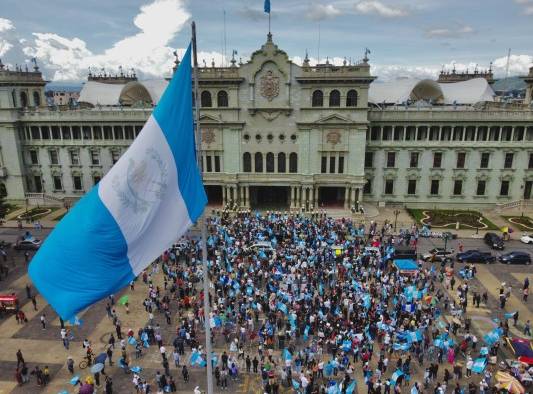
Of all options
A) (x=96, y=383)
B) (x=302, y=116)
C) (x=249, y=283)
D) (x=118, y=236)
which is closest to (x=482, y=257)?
(x=249, y=283)

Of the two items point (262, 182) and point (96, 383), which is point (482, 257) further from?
point (96, 383)

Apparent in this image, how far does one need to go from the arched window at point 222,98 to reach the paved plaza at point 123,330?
85.4 ft

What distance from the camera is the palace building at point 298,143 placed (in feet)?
175

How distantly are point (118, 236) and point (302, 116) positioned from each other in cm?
4597

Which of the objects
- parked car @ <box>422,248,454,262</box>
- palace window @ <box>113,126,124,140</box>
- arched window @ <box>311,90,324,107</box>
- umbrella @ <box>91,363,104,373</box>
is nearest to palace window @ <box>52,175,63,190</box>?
palace window @ <box>113,126,124,140</box>

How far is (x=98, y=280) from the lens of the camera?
9930mm

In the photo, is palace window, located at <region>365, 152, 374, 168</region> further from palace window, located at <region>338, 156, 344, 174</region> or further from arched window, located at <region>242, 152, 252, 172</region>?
arched window, located at <region>242, 152, 252, 172</region>

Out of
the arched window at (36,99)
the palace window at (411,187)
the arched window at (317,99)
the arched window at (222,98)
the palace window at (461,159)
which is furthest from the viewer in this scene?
the arched window at (36,99)

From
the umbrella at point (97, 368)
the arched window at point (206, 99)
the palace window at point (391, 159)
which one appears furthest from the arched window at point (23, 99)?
the palace window at point (391, 159)

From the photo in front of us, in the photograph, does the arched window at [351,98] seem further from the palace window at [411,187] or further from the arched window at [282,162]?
the palace window at [411,187]

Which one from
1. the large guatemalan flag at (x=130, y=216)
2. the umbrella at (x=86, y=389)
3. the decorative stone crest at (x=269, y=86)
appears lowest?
the umbrella at (x=86, y=389)

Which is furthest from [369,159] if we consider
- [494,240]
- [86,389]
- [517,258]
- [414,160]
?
[86,389]

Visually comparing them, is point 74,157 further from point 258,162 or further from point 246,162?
point 258,162

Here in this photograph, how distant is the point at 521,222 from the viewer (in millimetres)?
50781
